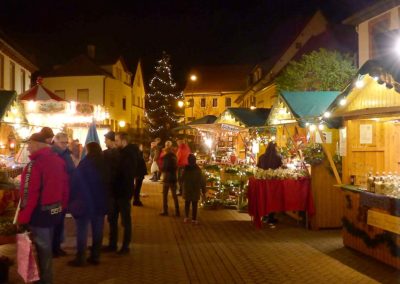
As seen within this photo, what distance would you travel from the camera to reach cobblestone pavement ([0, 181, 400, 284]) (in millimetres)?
7012

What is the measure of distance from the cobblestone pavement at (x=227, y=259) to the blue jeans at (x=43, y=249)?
0.91 m

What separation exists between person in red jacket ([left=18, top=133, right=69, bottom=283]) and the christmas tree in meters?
37.5

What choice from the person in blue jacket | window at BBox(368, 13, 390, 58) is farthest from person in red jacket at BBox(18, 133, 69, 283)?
window at BBox(368, 13, 390, 58)

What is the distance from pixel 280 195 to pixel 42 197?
6602 millimetres

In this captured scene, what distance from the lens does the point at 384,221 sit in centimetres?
762

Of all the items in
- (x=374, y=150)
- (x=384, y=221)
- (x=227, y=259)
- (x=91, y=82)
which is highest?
(x=91, y=82)

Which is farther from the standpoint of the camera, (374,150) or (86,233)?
(374,150)

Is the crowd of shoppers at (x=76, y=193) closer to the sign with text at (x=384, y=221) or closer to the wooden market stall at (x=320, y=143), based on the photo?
the sign with text at (x=384, y=221)

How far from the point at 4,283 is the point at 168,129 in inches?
1478

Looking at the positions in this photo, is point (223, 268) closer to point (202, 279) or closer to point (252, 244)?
point (202, 279)

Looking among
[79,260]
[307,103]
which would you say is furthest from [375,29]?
[79,260]

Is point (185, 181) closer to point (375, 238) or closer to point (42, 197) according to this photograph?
point (375, 238)

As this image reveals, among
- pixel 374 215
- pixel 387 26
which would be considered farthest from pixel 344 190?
pixel 387 26

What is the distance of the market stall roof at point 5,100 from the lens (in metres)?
9.72
